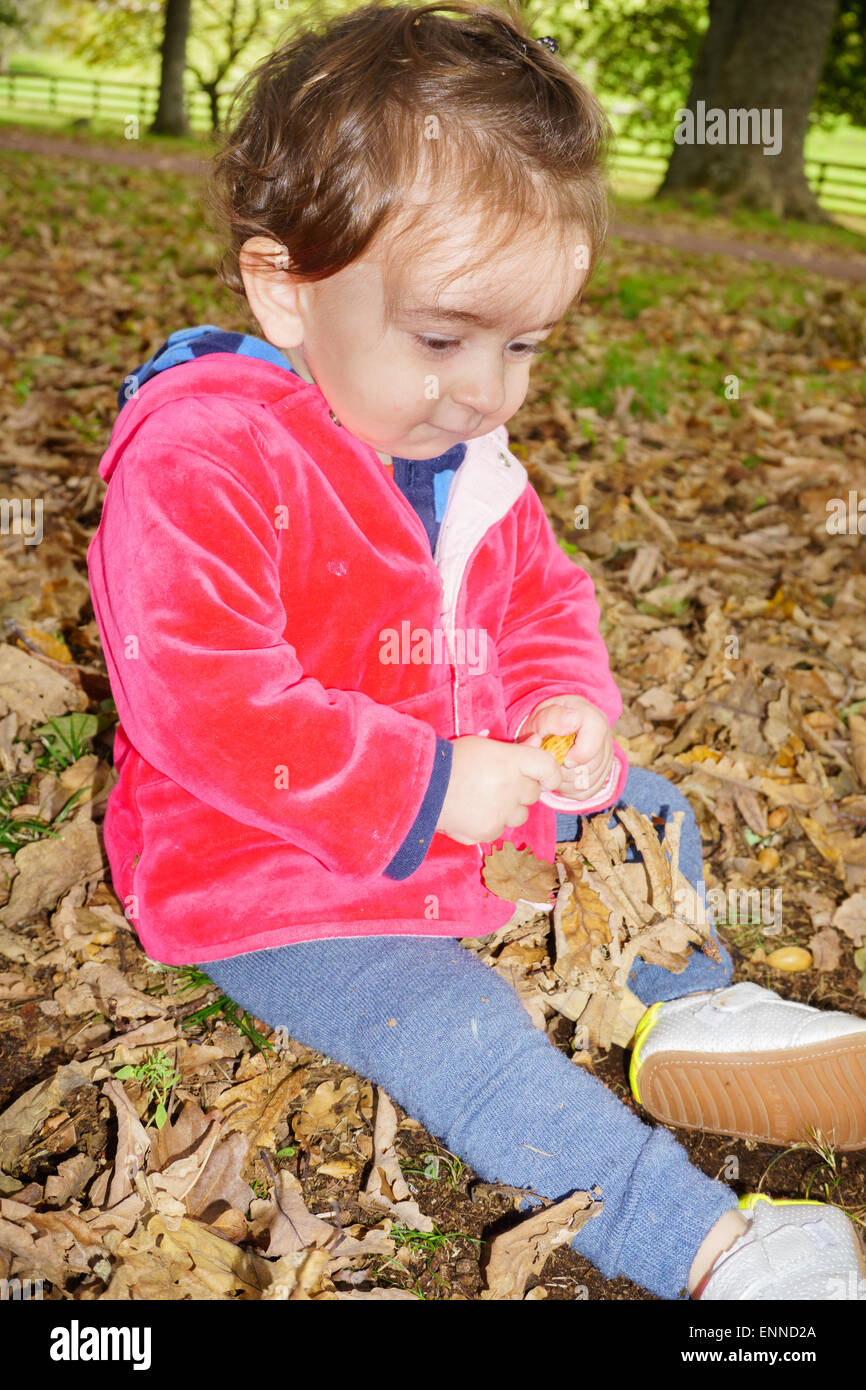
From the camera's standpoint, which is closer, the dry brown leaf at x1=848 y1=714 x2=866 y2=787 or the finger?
the finger

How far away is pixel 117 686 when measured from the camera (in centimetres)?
214

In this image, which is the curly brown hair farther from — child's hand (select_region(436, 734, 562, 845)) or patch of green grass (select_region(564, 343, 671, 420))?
patch of green grass (select_region(564, 343, 671, 420))

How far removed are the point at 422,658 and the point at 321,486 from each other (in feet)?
1.42

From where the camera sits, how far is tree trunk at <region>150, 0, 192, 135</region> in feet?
80.7

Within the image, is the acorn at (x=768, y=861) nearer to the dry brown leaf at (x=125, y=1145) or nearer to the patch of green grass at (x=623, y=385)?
the dry brown leaf at (x=125, y=1145)

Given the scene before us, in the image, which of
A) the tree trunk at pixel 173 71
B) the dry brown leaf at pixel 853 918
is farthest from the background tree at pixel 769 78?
the dry brown leaf at pixel 853 918

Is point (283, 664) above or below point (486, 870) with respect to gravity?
above

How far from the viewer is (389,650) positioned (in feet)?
7.54

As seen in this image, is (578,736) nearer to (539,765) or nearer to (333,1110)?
(539,765)

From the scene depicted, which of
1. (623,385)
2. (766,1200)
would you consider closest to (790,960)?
(766,1200)

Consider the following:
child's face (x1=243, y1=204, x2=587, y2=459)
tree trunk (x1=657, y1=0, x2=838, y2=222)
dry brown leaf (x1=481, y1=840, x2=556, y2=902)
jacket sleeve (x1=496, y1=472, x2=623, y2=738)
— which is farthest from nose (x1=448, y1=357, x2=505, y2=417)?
tree trunk (x1=657, y1=0, x2=838, y2=222)

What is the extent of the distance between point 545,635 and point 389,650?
48cm

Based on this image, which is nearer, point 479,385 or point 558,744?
point 479,385

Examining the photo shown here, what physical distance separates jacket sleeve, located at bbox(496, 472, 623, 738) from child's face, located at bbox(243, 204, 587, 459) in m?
0.51
